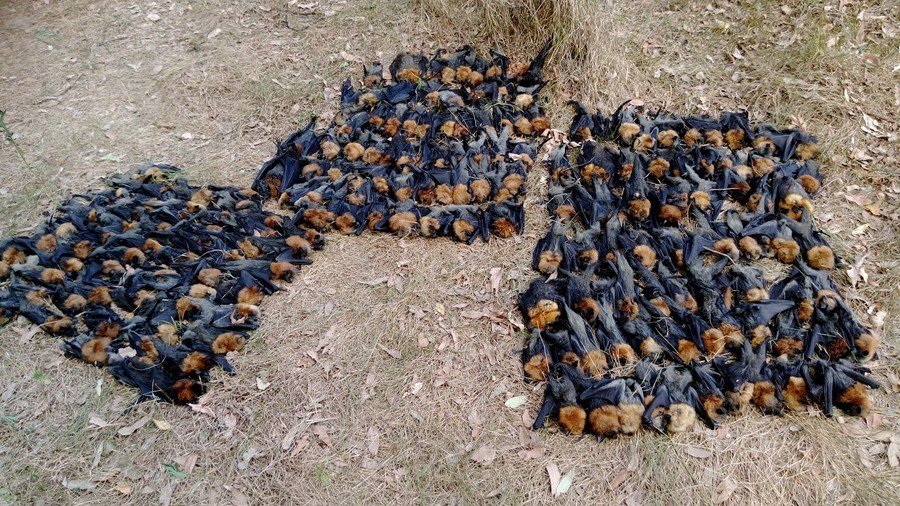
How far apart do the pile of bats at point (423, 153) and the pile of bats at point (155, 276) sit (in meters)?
0.47

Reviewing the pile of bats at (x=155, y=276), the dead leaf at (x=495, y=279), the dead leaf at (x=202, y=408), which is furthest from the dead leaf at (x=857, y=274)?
the dead leaf at (x=202, y=408)

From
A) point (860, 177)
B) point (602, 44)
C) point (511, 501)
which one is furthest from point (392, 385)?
point (860, 177)

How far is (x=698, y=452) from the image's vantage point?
3.59 meters

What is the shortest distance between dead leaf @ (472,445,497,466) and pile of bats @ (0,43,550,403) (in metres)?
1.85

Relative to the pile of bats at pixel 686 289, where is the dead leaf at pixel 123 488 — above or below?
below

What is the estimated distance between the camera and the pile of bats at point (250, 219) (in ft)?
14.0

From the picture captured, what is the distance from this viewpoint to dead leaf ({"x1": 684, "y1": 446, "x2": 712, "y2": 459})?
3.58 metres

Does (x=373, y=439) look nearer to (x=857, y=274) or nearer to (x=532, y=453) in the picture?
(x=532, y=453)

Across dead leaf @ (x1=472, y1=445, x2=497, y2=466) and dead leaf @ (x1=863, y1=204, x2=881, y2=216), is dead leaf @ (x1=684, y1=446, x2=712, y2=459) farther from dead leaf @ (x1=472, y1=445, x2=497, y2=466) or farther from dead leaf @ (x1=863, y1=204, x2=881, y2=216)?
dead leaf @ (x1=863, y1=204, x2=881, y2=216)

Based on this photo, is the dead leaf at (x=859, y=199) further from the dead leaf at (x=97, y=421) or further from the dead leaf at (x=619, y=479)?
the dead leaf at (x=97, y=421)

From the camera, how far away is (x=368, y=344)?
4.29 m

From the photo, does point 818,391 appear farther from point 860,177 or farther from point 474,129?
point 474,129

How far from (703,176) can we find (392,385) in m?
3.47

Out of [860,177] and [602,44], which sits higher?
[602,44]
